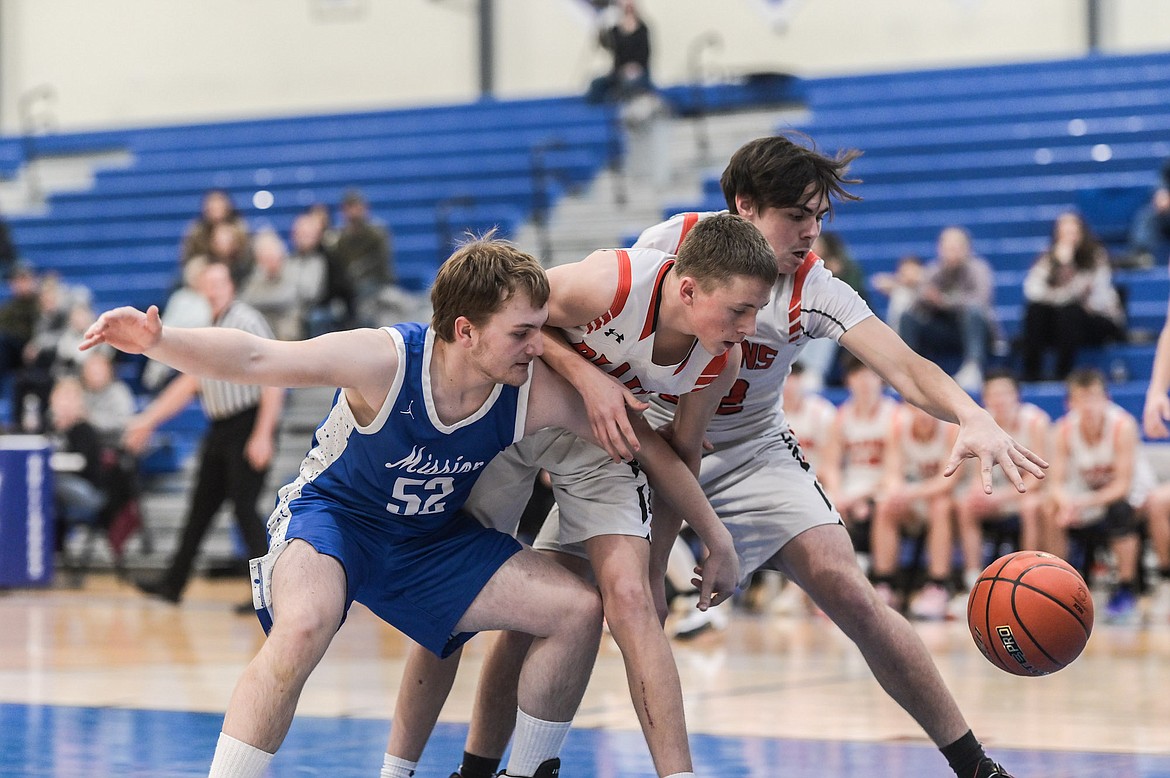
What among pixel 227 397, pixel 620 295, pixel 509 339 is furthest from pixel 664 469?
pixel 227 397

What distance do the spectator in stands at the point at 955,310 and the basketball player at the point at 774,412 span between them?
19.6 feet

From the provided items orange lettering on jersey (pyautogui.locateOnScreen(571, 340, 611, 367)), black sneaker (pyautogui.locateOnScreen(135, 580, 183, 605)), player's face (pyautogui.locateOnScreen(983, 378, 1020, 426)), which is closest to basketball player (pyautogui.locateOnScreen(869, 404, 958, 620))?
player's face (pyautogui.locateOnScreen(983, 378, 1020, 426))

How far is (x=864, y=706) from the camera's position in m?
5.50

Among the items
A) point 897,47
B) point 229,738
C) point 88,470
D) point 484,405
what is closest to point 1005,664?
point 484,405

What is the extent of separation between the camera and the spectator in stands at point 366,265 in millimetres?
11805

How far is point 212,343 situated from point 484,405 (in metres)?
0.61

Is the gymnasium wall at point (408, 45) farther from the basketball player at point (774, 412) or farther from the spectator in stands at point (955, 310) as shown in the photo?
the basketball player at point (774, 412)

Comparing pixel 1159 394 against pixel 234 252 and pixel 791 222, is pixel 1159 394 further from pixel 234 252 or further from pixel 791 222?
pixel 234 252

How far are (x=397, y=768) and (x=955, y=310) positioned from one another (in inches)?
269

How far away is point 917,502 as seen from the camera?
8.67 metres

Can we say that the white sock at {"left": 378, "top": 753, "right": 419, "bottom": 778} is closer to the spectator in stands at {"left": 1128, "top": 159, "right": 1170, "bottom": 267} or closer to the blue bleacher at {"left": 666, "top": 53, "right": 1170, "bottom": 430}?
the blue bleacher at {"left": 666, "top": 53, "right": 1170, "bottom": 430}

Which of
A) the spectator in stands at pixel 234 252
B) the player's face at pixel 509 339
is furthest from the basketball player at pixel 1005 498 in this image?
the spectator in stands at pixel 234 252

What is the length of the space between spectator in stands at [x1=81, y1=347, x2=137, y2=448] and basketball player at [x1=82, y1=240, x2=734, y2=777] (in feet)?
26.3

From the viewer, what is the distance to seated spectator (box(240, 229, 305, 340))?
11242 millimetres
